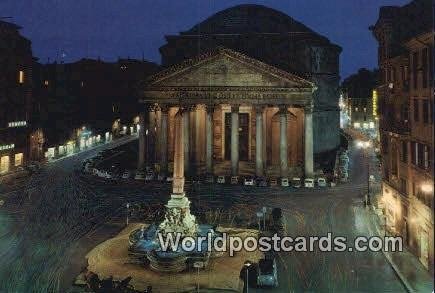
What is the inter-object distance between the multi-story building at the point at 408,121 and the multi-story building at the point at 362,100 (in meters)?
83.3

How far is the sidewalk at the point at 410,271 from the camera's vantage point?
2000cm

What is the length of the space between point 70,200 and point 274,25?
3832cm

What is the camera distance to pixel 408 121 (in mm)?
26453

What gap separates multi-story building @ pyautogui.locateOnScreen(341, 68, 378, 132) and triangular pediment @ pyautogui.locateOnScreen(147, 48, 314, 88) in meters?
70.4

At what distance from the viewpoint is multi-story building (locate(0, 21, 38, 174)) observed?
5216cm

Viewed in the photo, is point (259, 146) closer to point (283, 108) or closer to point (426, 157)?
point (283, 108)

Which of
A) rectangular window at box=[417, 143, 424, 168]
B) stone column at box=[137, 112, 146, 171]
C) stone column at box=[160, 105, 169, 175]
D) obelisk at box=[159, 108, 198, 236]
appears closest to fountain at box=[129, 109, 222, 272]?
obelisk at box=[159, 108, 198, 236]

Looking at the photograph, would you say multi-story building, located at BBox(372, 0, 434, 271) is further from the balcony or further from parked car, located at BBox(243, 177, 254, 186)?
parked car, located at BBox(243, 177, 254, 186)

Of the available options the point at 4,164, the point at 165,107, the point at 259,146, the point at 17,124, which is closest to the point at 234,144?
the point at 259,146

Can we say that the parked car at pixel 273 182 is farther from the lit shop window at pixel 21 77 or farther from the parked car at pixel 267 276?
the lit shop window at pixel 21 77

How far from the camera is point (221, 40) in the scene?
60312mm

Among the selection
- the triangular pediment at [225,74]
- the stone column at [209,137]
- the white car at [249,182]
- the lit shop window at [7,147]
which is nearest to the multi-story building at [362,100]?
the triangular pediment at [225,74]

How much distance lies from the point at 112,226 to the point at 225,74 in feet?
79.7

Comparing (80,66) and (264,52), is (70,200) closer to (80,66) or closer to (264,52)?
(264,52)
